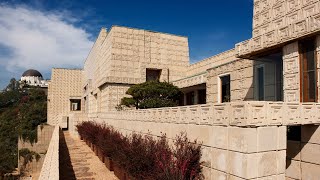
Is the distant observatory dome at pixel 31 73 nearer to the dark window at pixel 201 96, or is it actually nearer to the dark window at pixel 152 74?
the dark window at pixel 152 74

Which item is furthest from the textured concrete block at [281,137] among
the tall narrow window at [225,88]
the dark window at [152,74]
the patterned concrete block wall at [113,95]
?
the dark window at [152,74]

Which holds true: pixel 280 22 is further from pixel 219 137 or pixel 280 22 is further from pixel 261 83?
pixel 219 137

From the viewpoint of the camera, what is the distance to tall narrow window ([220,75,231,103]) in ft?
53.1

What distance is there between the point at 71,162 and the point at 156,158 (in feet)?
30.9

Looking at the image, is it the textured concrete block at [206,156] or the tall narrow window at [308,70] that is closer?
the textured concrete block at [206,156]

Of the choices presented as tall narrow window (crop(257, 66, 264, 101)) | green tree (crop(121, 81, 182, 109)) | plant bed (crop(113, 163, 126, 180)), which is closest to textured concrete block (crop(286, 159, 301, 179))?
tall narrow window (crop(257, 66, 264, 101))

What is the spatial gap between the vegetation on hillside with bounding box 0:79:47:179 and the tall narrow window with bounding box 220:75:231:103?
110 ft

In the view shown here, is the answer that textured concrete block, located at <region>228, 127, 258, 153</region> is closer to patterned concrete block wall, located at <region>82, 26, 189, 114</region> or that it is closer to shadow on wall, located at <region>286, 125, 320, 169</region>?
shadow on wall, located at <region>286, 125, 320, 169</region>

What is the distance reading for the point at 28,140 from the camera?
38906 millimetres

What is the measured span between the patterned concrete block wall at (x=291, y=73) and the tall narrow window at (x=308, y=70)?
0.57 ft

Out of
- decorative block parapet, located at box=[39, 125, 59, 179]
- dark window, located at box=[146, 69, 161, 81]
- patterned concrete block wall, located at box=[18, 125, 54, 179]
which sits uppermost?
dark window, located at box=[146, 69, 161, 81]

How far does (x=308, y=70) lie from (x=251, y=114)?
17.7ft

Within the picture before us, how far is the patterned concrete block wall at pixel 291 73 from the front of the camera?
33.4 ft

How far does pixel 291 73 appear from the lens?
10.5 meters
